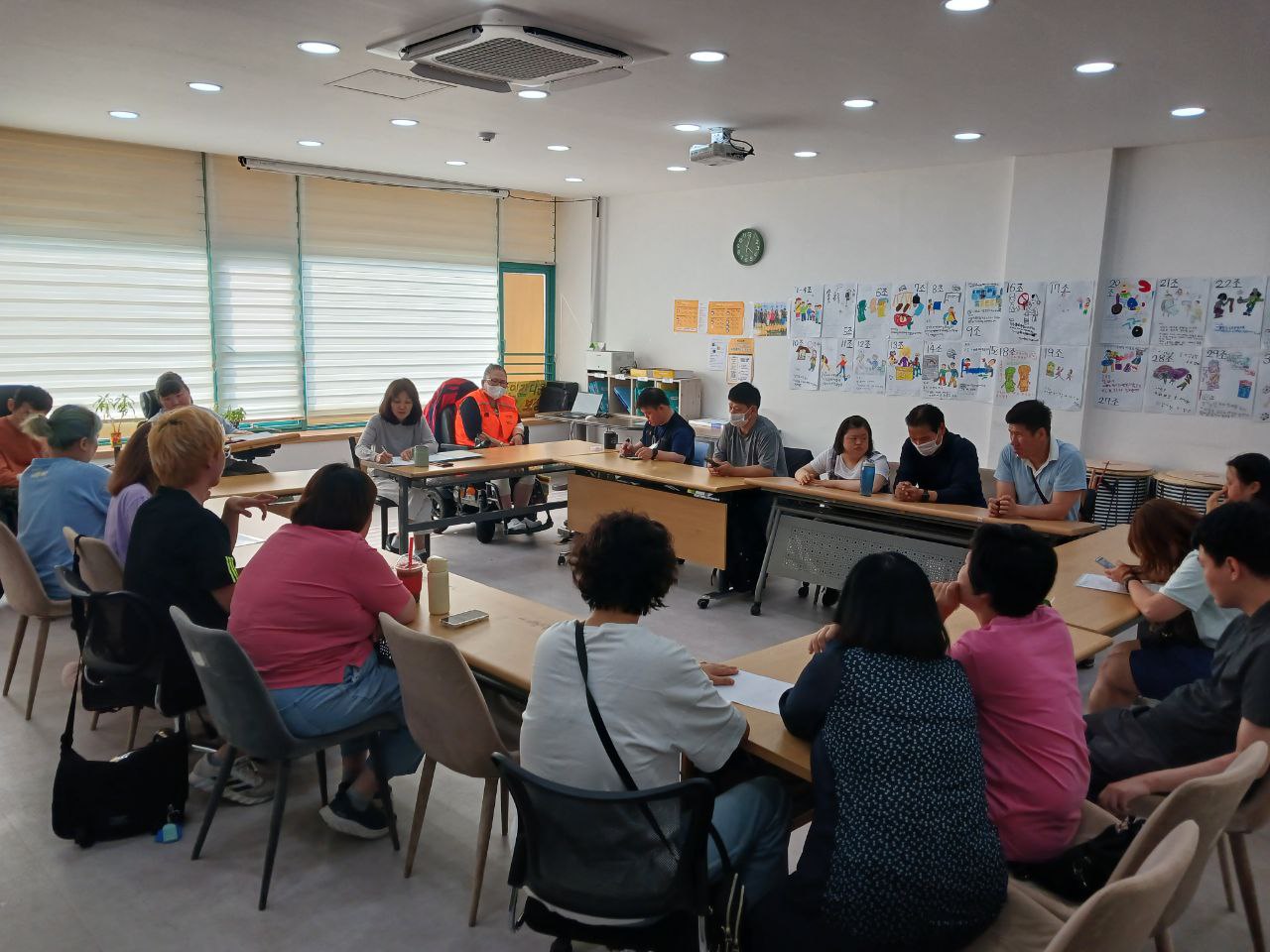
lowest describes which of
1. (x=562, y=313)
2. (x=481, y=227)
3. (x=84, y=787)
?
(x=84, y=787)

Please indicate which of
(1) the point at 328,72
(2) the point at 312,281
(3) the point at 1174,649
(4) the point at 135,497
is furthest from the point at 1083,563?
(2) the point at 312,281

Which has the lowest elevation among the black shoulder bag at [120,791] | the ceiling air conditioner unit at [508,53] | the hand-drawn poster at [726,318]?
the black shoulder bag at [120,791]

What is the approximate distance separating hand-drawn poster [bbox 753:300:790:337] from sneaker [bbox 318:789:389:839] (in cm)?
585

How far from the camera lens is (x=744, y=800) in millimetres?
2037

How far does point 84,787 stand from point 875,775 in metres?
2.41

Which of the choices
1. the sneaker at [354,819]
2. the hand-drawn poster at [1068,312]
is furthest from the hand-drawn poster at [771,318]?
the sneaker at [354,819]

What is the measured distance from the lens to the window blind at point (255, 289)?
7.44 m

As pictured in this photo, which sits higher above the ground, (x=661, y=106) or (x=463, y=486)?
(x=661, y=106)

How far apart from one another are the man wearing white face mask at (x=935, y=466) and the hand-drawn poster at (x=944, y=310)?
6.68 feet

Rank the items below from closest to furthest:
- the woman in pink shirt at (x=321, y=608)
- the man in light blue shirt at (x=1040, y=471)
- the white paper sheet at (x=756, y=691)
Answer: the white paper sheet at (x=756, y=691) < the woman in pink shirt at (x=321, y=608) < the man in light blue shirt at (x=1040, y=471)

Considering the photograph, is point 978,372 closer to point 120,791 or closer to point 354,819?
point 354,819

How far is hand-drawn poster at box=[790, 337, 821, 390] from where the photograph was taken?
7.67 meters

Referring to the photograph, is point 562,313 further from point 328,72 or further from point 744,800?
point 744,800

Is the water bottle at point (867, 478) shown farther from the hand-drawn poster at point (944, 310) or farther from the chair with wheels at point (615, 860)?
the chair with wheels at point (615, 860)
